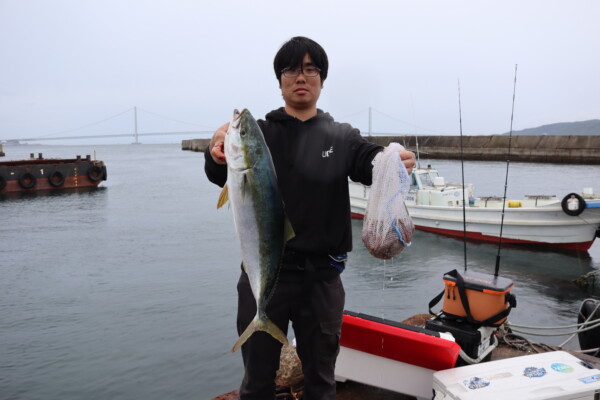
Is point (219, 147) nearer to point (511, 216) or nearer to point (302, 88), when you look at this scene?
point (302, 88)

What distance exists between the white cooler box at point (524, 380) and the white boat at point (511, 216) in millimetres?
11251

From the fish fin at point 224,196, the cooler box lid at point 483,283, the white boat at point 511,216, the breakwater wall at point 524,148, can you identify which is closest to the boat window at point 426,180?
the white boat at point 511,216

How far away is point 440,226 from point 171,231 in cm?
1167

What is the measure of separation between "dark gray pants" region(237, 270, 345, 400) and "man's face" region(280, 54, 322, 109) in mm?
988

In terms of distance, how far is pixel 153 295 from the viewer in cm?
1198

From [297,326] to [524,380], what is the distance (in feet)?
6.76

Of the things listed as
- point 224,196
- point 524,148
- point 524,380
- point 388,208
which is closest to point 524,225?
point 524,380

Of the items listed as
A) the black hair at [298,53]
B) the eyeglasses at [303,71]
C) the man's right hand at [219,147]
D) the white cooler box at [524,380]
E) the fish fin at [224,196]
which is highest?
the black hair at [298,53]

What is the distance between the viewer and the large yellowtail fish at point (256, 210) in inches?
94.9

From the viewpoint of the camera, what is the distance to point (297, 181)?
104 inches

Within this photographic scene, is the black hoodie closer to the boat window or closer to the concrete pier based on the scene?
the boat window

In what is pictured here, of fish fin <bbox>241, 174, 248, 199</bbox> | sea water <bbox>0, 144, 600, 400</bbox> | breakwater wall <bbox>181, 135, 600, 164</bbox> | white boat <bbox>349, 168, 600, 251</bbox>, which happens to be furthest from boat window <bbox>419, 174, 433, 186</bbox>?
breakwater wall <bbox>181, 135, 600, 164</bbox>

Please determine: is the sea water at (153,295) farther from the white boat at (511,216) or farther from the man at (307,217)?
the man at (307,217)

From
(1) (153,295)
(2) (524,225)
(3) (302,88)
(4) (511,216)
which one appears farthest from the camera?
(4) (511,216)
